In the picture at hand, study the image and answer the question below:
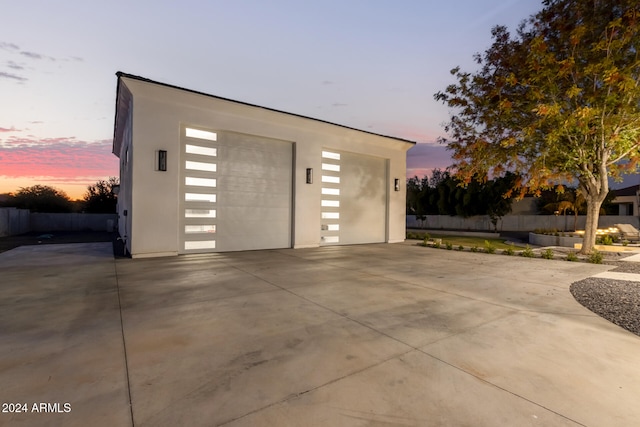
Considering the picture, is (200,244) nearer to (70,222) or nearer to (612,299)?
(612,299)

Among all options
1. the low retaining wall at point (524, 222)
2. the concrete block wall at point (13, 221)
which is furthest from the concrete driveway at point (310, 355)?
the low retaining wall at point (524, 222)

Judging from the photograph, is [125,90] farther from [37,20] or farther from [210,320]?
[210,320]

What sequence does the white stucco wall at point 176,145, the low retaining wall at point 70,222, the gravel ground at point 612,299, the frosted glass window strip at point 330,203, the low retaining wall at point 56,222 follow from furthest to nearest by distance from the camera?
the low retaining wall at point 70,222 → the low retaining wall at point 56,222 → the frosted glass window strip at point 330,203 → the white stucco wall at point 176,145 → the gravel ground at point 612,299

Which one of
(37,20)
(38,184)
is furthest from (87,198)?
(37,20)

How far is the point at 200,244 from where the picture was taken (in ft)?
29.1

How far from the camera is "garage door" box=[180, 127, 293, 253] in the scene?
28.8ft

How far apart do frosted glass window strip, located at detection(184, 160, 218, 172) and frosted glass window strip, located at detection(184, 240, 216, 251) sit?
2225 millimetres

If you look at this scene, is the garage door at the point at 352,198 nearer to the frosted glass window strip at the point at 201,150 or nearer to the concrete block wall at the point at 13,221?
the frosted glass window strip at the point at 201,150

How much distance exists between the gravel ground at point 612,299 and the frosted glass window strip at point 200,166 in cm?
908

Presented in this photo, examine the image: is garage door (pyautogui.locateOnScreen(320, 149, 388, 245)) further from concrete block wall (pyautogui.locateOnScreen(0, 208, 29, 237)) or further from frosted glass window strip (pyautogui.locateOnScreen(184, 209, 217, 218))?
concrete block wall (pyautogui.locateOnScreen(0, 208, 29, 237))

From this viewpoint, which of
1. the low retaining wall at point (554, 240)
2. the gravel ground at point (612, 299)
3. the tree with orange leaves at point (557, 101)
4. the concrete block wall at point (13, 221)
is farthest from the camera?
the concrete block wall at point (13, 221)

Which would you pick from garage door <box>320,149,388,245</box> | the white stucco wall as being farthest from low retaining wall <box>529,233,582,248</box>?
the white stucco wall

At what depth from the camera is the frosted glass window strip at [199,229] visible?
28.5ft

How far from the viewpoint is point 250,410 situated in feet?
5.72
